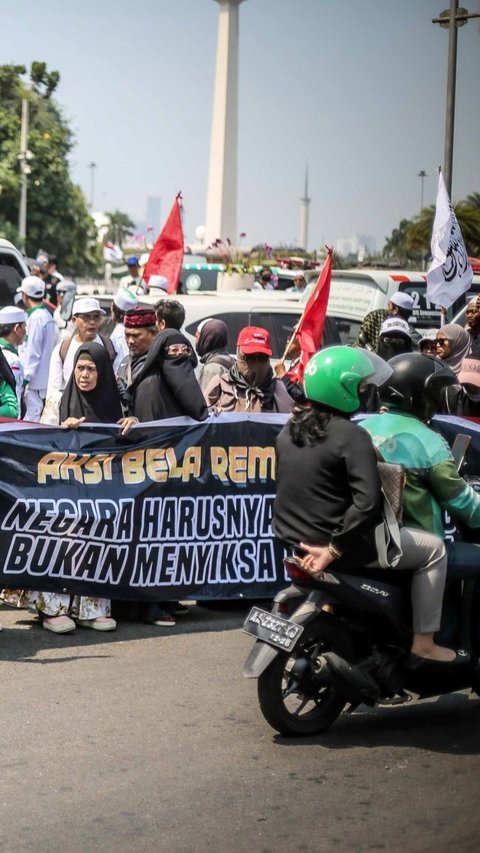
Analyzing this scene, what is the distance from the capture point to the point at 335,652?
5559mm

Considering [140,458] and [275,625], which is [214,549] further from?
[275,625]

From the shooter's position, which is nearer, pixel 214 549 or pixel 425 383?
pixel 425 383

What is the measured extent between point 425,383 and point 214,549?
246 centimetres

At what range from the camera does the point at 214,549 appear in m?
7.74

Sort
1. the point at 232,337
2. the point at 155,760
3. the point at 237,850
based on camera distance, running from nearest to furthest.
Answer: the point at 237,850 < the point at 155,760 < the point at 232,337

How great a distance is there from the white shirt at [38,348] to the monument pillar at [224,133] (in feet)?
171

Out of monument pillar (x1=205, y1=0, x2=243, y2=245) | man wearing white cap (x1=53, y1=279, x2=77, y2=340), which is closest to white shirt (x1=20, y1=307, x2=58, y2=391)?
man wearing white cap (x1=53, y1=279, x2=77, y2=340)

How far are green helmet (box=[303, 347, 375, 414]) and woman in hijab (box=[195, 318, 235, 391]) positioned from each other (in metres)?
3.25

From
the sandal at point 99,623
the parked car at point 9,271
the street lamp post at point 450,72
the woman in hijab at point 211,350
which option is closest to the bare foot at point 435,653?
the sandal at point 99,623

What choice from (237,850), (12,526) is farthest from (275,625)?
(12,526)

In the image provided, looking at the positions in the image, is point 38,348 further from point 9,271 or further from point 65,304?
point 65,304

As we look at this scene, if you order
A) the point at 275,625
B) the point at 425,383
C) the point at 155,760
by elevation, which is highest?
the point at 425,383

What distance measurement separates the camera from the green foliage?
2035 inches

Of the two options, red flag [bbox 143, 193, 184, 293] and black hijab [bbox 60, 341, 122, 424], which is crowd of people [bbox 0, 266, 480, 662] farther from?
red flag [bbox 143, 193, 184, 293]
